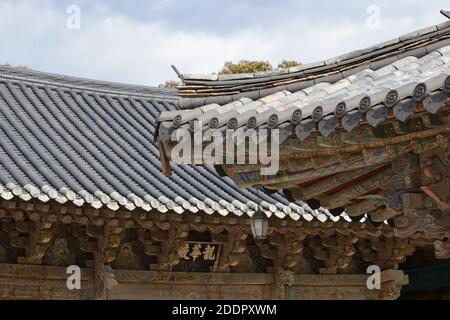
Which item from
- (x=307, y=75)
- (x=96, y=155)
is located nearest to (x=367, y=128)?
(x=307, y=75)

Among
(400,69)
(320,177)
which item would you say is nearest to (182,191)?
(320,177)

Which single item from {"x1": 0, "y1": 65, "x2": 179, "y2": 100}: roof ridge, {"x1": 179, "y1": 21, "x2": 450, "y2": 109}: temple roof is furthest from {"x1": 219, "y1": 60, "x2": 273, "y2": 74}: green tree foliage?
{"x1": 179, "y1": 21, "x2": 450, "y2": 109}: temple roof

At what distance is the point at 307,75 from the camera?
623 cm

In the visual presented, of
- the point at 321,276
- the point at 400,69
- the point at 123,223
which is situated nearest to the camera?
the point at 400,69

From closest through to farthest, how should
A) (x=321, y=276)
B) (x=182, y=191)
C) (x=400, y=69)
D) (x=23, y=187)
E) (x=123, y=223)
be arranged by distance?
(x=400, y=69)
(x=23, y=187)
(x=123, y=223)
(x=182, y=191)
(x=321, y=276)

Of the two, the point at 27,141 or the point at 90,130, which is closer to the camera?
the point at 27,141

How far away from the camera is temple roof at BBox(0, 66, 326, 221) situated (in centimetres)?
1038

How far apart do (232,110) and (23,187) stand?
446 cm

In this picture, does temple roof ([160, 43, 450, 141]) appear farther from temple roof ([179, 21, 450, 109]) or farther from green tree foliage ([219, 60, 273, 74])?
green tree foliage ([219, 60, 273, 74])

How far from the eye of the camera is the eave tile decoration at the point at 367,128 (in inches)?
195

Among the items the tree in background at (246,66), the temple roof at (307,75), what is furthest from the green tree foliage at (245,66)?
the temple roof at (307,75)

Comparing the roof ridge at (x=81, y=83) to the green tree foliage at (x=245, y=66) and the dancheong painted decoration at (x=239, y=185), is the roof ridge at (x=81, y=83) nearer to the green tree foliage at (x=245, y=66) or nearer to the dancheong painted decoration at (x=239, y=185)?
the dancheong painted decoration at (x=239, y=185)
